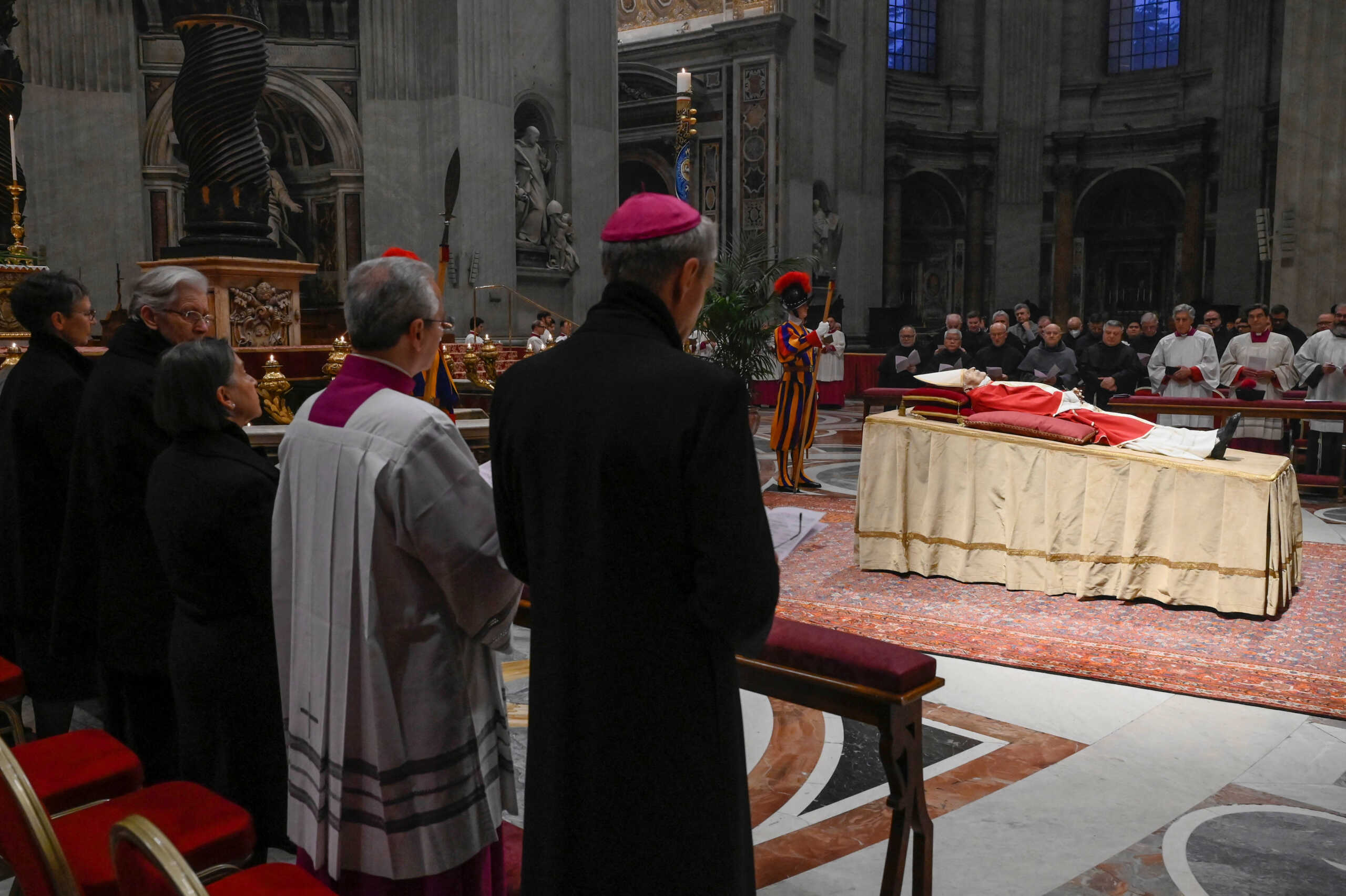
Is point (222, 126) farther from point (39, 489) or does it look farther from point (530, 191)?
point (530, 191)

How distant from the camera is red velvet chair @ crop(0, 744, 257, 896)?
5.06ft

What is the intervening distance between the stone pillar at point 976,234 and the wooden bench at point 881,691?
21.8 m

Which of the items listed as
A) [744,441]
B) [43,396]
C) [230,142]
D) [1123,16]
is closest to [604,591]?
[744,441]

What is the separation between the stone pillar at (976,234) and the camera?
914 inches

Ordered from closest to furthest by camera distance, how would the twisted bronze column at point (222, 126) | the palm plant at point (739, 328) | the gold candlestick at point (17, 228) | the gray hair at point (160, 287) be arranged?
the gray hair at point (160, 287) < the twisted bronze column at point (222, 126) < the gold candlestick at point (17, 228) < the palm plant at point (739, 328)

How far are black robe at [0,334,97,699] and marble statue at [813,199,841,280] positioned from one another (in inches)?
712

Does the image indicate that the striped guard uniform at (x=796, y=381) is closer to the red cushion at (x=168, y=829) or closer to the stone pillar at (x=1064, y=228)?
the red cushion at (x=168, y=829)

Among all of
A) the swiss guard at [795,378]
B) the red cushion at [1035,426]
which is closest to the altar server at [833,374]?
the swiss guard at [795,378]

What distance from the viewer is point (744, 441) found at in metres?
1.64

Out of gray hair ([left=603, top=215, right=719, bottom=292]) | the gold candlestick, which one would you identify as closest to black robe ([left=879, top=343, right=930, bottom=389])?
the gold candlestick

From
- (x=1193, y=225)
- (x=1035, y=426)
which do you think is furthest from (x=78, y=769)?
(x=1193, y=225)

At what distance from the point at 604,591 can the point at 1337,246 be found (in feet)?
46.6

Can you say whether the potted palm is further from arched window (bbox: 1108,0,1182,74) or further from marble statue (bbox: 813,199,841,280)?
arched window (bbox: 1108,0,1182,74)

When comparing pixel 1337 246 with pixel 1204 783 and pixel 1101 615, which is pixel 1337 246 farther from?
pixel 1204 783
